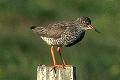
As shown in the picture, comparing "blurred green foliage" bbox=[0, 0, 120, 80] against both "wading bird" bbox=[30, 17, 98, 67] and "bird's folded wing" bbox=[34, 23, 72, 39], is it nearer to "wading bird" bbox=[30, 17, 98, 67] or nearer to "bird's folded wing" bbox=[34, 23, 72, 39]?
"wading bird" bbox=[30, 17, 98, 67]

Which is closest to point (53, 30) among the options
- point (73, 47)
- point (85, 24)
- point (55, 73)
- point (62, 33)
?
point (62, 33)

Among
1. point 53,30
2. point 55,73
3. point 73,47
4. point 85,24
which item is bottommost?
point 55,73

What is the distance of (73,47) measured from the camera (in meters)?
16.6

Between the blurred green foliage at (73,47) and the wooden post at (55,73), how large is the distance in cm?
467

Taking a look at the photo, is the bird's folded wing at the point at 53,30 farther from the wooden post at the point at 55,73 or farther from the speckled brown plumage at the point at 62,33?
the wooden post at the point at 55,73

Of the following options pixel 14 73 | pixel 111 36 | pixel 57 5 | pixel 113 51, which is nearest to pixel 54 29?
pixel 14 73

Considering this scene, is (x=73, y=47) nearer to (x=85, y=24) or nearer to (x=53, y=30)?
(x=85, y=24)

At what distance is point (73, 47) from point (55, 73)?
7.14 meters

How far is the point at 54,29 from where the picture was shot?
A: 11.7 m

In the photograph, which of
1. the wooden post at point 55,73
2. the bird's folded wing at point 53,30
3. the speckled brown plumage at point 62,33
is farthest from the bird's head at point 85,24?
the wooden post at point 55,73

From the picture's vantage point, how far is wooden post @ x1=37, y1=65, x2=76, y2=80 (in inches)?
369

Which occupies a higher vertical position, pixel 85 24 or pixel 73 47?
pixel 73 47

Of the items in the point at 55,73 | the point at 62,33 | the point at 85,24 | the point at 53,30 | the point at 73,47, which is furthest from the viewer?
the point at 73,47

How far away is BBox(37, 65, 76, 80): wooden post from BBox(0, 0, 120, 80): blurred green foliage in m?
4.67
